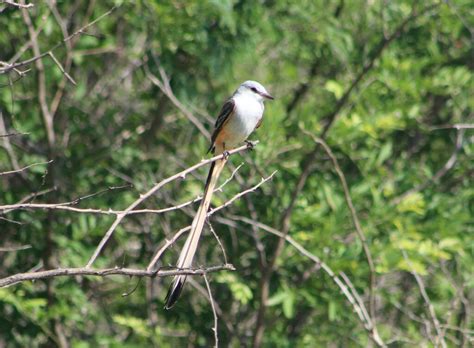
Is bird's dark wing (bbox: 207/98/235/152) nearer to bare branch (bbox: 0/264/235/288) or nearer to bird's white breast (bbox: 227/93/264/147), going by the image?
bird's white breast (bbox: 227/93/264/147)

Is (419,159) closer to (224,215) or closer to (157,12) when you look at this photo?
(224,215)

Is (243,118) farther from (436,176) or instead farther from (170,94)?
(436,176)

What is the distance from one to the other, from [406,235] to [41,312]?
2233 millimetres

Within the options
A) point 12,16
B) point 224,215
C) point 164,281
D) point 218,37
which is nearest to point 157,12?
point 218,37

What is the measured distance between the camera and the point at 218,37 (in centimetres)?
502

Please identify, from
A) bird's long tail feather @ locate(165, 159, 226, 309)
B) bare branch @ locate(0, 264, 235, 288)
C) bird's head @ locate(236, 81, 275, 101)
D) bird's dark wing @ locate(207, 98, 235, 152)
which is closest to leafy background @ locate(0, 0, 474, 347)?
bird's head @ locate(236, 81, 275, 101)

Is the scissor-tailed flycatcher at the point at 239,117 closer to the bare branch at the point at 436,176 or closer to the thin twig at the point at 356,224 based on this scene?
the thin twig at the point at 356,224

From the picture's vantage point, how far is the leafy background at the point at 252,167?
16.3 feet

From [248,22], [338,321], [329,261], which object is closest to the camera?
[329,261]

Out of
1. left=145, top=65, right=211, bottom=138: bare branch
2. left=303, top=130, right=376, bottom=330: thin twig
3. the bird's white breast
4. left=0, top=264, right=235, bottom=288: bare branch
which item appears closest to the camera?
left=0, top=264, right=235, bottom=288: bare branch

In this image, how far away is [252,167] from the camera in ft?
16.6

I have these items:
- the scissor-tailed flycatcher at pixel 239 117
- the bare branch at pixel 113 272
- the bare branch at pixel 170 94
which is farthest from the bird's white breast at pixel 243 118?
the bare branch at pixel 113 272

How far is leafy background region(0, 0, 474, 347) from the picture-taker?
4953mm

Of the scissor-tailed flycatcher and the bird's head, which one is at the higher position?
the bird's head
